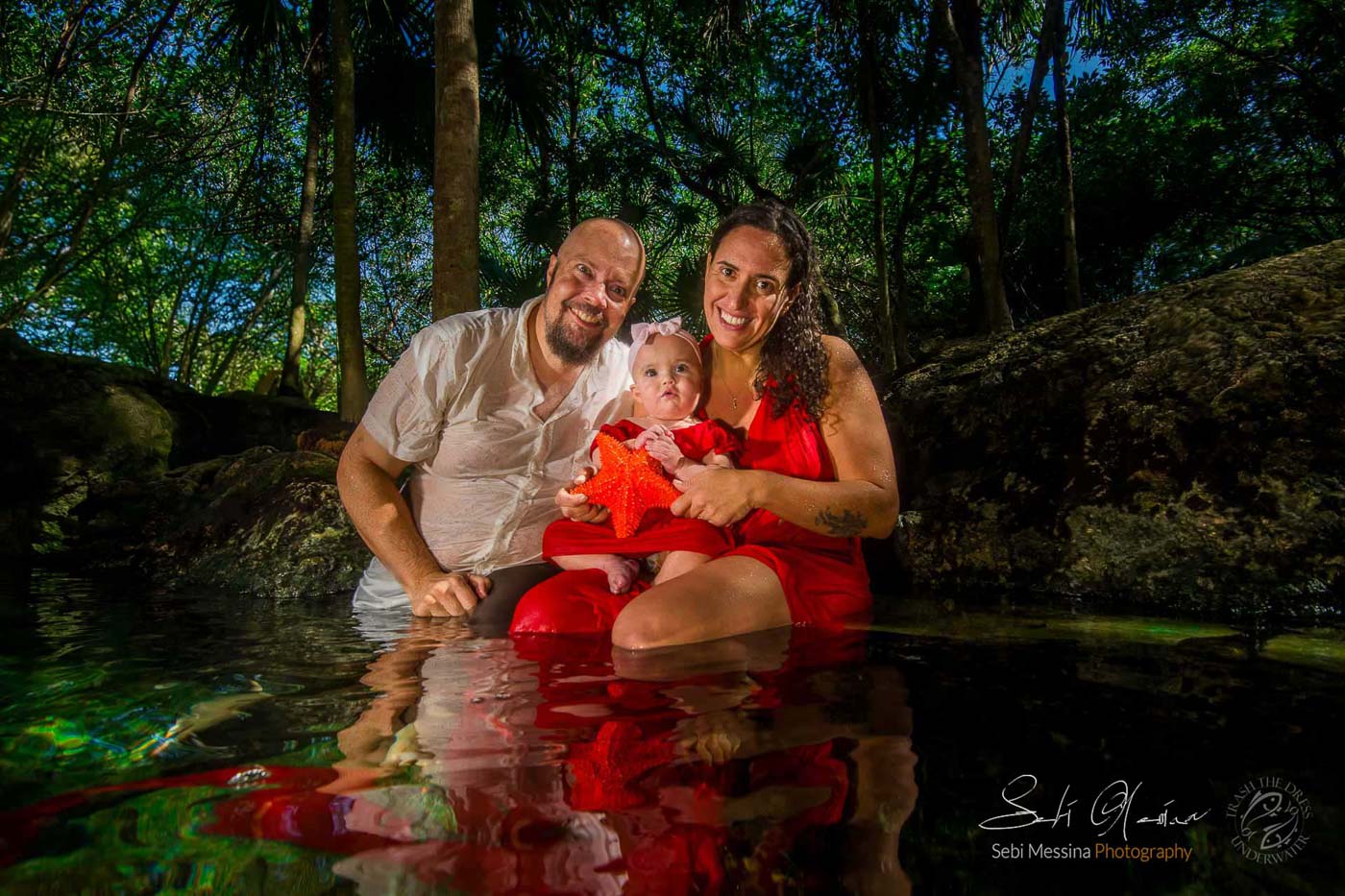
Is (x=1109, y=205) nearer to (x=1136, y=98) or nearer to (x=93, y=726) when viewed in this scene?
(x=1136, y=98)

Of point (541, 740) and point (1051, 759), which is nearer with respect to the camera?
point (1051, 759)

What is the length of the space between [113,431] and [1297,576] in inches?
358

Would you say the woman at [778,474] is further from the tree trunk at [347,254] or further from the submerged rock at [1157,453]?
the tree trunk at [347,254]

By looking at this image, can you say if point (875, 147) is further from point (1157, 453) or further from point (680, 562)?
point (680, 562)

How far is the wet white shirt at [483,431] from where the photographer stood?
294 cm

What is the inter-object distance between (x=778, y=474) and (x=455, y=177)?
3201mm

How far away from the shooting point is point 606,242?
2910 mm

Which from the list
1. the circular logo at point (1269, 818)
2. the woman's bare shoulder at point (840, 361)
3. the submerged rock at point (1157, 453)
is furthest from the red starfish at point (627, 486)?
the submerged rock at point (1157, 453)

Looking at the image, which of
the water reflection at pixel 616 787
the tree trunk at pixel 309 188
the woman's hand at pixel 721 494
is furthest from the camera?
the tree trunk at pixel 309 188

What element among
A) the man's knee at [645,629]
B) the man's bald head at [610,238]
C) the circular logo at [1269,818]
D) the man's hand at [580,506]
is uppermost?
the man's bald head at [610,238]

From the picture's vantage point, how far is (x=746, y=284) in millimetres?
2611

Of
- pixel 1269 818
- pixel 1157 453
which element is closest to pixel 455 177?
pixel 1157 453

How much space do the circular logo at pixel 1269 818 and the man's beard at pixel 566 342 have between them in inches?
94.0

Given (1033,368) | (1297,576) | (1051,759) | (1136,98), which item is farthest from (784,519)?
(1136,98)
